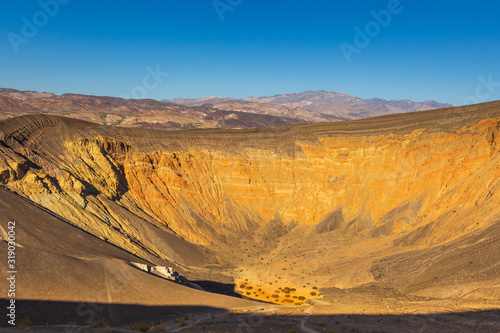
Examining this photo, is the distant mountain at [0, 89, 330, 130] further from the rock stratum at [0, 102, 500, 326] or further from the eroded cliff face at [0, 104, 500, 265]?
the rock stratum at [0, 102, 500, 326]

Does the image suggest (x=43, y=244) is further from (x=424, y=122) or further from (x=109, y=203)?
(x=424, y=122)

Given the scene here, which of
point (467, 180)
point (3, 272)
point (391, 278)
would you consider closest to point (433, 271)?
point (391, 278)

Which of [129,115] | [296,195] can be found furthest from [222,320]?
[129,115]

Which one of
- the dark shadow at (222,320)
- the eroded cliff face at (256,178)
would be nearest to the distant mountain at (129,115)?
the eroded cliff face at (256,178)

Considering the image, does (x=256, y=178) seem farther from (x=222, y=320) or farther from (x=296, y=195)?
(x=222, y=320)

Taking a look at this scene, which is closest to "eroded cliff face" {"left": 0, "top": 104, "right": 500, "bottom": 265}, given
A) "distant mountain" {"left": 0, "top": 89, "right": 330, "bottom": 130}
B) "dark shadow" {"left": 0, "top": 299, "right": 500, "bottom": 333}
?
"dark shadow" {"left": 0, "top": 299, "right": 500, "bottom": 333}
